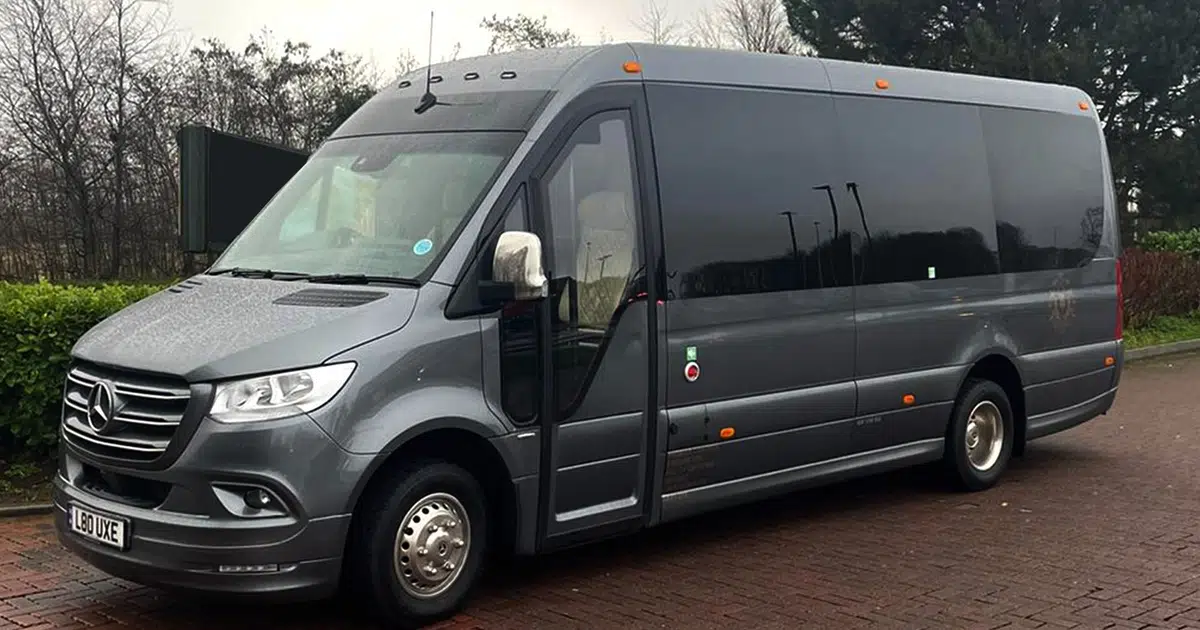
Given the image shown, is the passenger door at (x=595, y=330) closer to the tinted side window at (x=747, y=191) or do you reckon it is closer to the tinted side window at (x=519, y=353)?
the tinted side window at (x=519, y=353)

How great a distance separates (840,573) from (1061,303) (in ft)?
12.0

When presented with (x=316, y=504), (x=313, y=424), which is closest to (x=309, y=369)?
(x=313, y=424)

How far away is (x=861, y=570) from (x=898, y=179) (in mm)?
2764

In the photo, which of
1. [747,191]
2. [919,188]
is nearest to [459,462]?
[747,191]

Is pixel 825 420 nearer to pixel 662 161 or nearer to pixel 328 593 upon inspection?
pixel 662 161

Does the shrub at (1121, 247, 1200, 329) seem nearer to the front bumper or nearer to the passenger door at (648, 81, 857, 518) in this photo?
the passenger door at (648, 81, 857, 518)

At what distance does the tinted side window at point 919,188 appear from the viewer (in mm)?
7879

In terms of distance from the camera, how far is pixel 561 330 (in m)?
6.01

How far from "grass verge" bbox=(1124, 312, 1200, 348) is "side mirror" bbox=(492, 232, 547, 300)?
1550 centimetres

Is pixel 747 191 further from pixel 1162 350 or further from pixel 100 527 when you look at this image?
pixel 1162 350

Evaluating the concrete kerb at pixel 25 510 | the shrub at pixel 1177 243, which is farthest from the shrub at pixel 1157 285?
the concrete kerb at pixel 25 510

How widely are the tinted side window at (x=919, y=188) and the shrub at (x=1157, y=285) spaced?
12.2 metres

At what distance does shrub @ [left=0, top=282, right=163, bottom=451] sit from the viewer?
7977 mm

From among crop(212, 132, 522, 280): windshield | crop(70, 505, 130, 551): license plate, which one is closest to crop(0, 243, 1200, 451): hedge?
crop(212, 132, 522, 280): windshield
